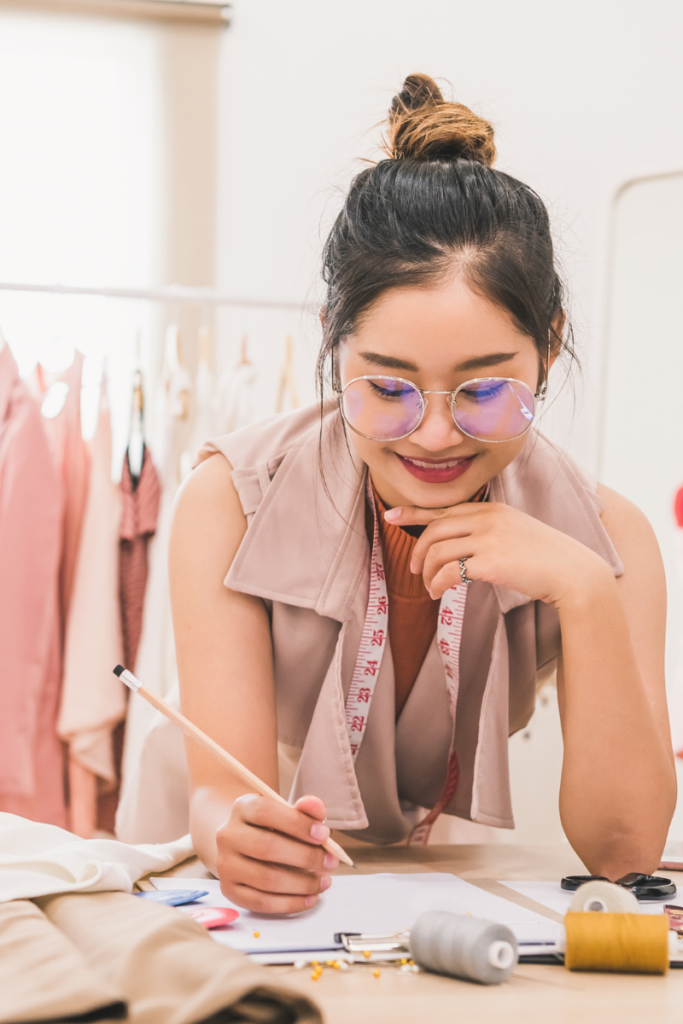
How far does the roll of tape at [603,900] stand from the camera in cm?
69

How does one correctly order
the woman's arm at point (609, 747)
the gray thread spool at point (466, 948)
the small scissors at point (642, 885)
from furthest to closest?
the woman's arm at point (609, 747) < the small scissors at point (642, 885) < the gray thread spool at point (466, 948)

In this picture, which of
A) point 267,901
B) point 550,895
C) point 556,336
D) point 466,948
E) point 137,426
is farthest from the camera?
point 137,426

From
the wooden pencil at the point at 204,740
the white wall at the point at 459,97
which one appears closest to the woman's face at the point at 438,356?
the wooden pencil at the point at 204,740

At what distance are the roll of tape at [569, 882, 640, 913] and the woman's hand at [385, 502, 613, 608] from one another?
1.06 feet

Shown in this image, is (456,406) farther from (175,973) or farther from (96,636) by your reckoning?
(96,636)

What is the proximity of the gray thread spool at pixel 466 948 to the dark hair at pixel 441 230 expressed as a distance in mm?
554

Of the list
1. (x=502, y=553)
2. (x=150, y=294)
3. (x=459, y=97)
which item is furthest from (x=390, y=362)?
(x=459, y=97)

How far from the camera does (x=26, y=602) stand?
1.61 metres

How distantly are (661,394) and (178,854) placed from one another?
1.35 m

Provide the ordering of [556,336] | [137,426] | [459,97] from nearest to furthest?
[556,336] → [137,426] → [459,97]

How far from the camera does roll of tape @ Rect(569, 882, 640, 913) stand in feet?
2.26

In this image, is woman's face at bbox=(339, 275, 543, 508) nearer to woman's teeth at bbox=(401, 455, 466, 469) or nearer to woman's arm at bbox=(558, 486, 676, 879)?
woman's teeth at bbox=(401, 455, 466, 469)

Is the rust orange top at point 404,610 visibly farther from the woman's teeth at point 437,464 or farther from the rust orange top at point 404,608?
the woman's teeth at point 437,464

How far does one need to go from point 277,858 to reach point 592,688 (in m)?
0.39
